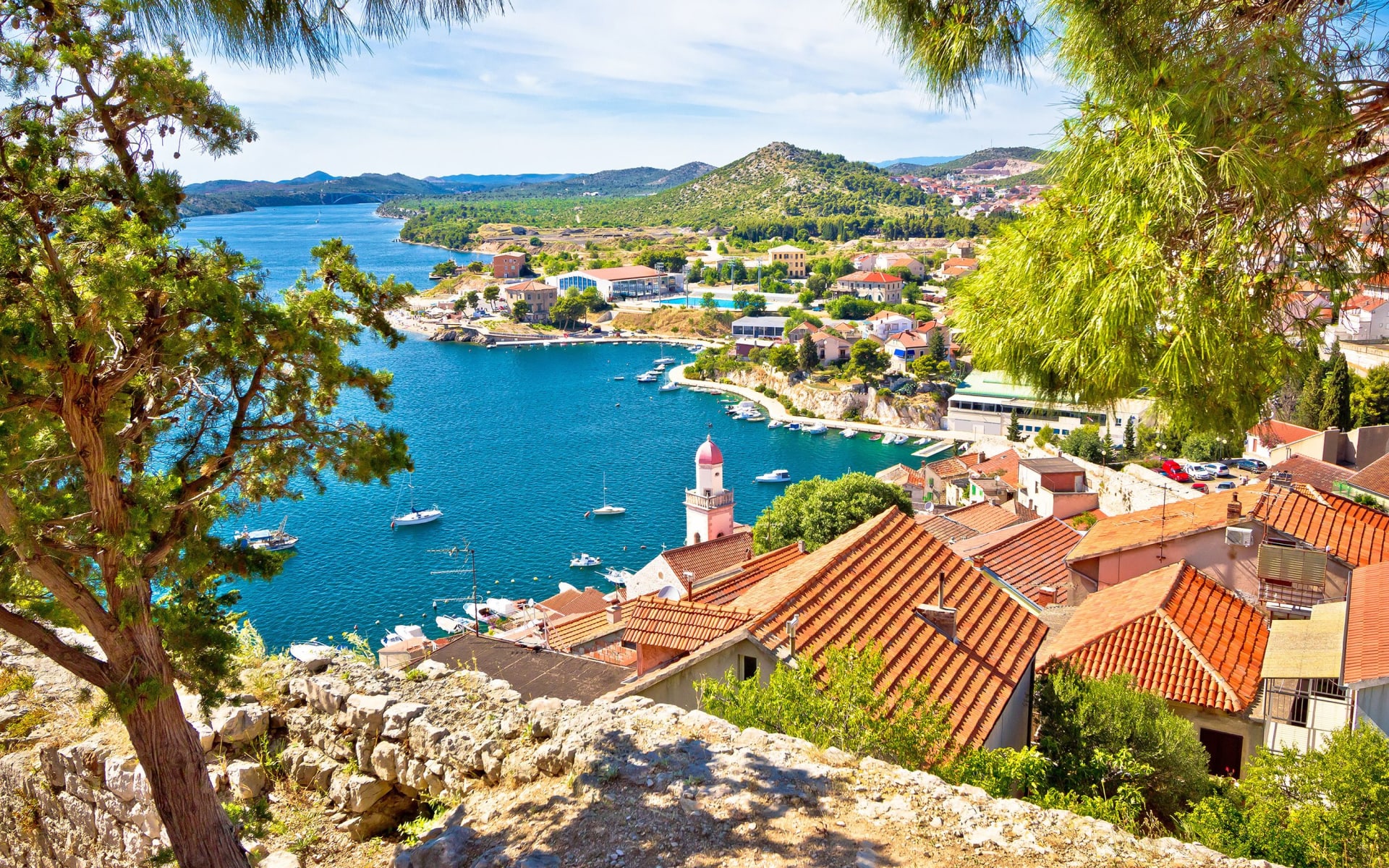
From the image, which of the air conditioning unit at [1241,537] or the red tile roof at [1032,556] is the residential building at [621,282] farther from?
the air conditioning unit at [1241,537]

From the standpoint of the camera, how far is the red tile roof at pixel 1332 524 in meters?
11.6

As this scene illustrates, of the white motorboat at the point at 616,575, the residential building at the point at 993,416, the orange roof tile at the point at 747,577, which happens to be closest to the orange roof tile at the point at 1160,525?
the orange roof tile at the point at 747,577

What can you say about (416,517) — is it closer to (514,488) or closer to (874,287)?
(514,488)

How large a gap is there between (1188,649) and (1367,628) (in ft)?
5.77

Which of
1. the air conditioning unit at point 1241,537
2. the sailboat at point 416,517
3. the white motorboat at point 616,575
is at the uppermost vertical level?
the air conditioning unit at point 1241,537

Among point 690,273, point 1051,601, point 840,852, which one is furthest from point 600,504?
point 690,273

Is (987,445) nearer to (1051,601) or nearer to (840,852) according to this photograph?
(1051,601)

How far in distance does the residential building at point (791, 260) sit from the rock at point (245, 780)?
114746 mm

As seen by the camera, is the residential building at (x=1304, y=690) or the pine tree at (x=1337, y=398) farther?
the pine tree at (x=1337, y=398)

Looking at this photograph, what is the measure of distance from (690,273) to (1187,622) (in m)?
110

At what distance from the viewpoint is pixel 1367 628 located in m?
7.74

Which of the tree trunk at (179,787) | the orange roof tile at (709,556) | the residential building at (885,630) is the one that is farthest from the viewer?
the orange roof tile at (709,556)

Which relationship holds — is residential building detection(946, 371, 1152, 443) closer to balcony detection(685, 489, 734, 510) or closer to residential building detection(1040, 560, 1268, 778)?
balcony detection(685, 489, 734, 510)

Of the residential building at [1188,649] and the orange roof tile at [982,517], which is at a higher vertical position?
the residential building at [1188,649]
